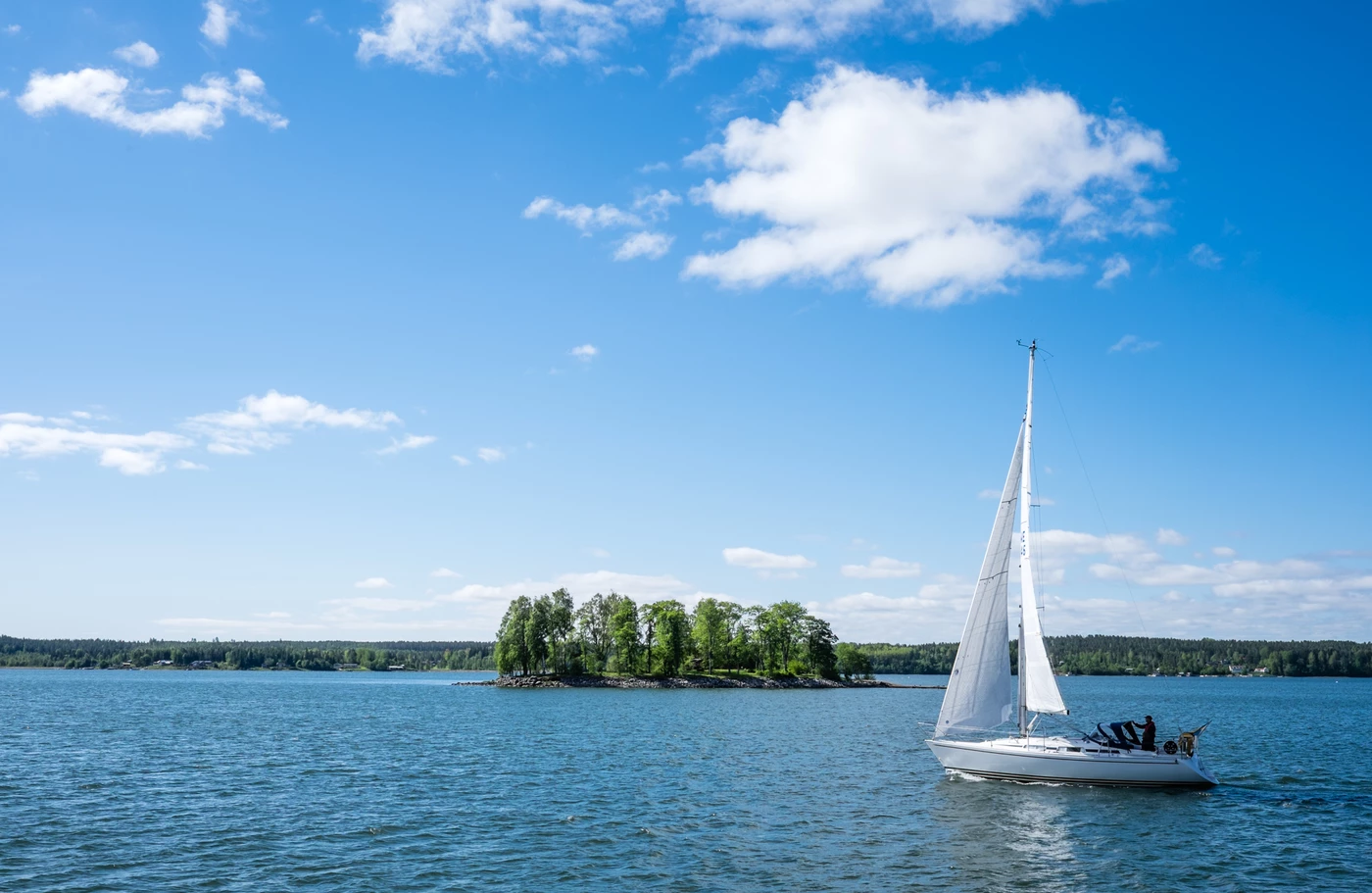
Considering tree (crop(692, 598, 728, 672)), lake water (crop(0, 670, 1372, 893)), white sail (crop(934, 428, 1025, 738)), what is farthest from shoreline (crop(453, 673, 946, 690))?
white sail (crop(934, 428, 1025, 738))

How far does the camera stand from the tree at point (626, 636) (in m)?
153

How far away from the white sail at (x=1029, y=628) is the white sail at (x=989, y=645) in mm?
434

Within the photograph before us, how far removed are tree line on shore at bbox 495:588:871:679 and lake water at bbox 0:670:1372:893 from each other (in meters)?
82.1

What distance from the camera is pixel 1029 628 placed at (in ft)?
137

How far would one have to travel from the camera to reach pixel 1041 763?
3978 cm

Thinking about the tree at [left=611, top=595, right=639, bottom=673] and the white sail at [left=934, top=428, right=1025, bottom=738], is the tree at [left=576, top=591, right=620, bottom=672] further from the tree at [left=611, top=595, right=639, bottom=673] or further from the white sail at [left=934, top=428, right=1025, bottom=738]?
the white sail at [left=934, top=428, right=1025, bottom=738]

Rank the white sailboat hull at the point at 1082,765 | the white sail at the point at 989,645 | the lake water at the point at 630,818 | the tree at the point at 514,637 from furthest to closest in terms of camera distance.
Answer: the tree at the point at 514,637 < the white sail at the point at 989,645 < the white sailboat hull at the point at 1082,765 < the lake water at the point at 630,818

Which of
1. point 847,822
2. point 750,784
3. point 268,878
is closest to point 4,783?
point 268,878

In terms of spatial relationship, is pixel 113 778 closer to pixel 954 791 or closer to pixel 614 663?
pixel 954 791

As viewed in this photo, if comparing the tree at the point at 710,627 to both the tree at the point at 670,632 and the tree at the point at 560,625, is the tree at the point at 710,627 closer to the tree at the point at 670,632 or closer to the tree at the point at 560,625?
the tree at the point at 670,632

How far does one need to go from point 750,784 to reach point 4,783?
33.0m

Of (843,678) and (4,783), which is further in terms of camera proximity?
(843,678)

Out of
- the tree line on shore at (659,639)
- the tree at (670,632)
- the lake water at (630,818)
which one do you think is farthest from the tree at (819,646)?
the lake water at (630,818)

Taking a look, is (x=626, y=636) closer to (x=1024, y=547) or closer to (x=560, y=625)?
(x=560, y=625)
